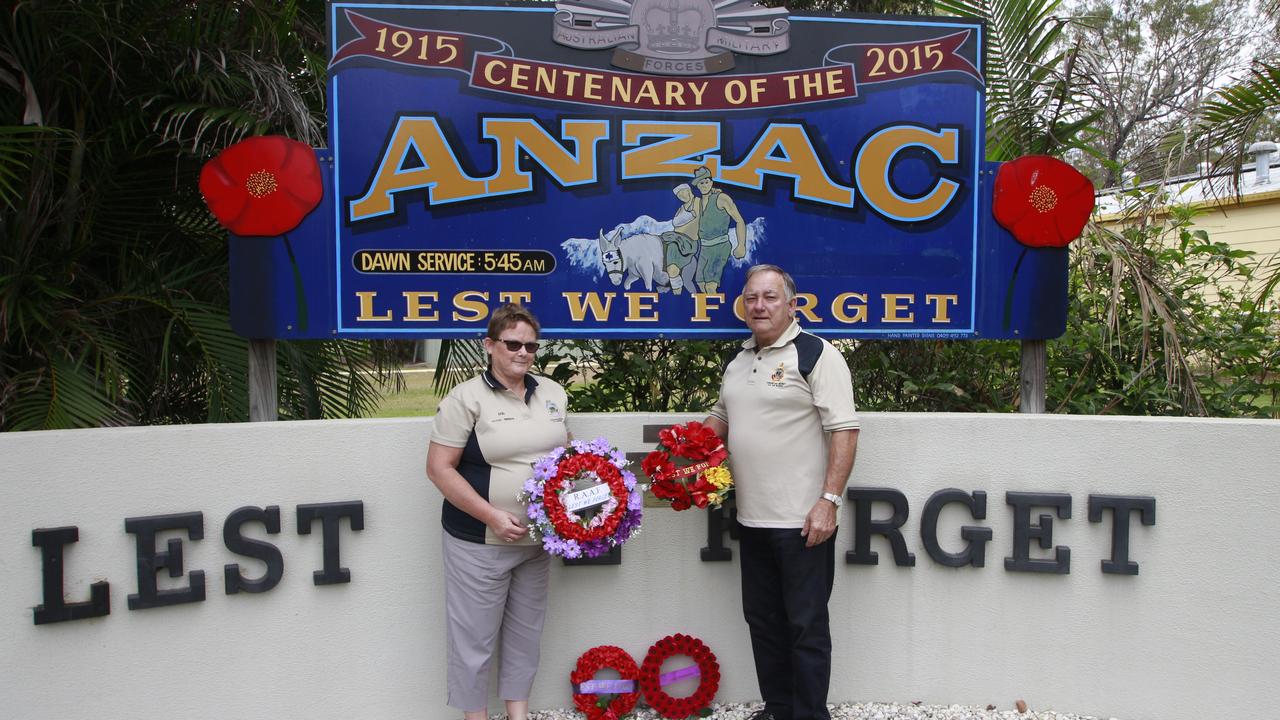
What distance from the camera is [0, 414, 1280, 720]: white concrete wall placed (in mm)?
3303

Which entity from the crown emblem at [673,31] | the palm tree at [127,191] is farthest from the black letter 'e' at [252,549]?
the crown emblem at [673,31]

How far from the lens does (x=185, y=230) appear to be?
15.5 ft

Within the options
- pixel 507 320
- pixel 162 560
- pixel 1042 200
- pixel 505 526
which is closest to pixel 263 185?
pixel 507 320

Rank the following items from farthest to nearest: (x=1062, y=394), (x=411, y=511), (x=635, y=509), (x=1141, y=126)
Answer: (x=1141, y=126)
(x=1062, y=394)
(x=411, y=511)
(x=635, y=509)

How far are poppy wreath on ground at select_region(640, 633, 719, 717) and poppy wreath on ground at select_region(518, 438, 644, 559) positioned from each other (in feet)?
2.48

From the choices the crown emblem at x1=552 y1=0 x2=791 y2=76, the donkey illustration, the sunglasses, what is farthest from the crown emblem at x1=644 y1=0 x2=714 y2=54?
the sunglasses

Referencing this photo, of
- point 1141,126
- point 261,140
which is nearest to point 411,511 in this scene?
point 261,140

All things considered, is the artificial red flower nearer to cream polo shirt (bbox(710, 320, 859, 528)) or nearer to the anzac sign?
cream polo shirt (bbox(710, 320, 859, 528))

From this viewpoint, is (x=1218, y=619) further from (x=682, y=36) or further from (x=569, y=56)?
(x=569, y=56)

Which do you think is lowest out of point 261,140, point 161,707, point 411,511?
point 161,707

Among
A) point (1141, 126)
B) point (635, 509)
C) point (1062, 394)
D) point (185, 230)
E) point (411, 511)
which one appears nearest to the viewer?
point (635, 509)

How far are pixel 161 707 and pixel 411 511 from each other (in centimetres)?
119

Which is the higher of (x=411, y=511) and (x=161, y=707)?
(x=411, y=511)

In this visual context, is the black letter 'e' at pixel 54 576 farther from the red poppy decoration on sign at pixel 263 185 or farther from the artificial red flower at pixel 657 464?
the artificial red flower at pixel 657 464
